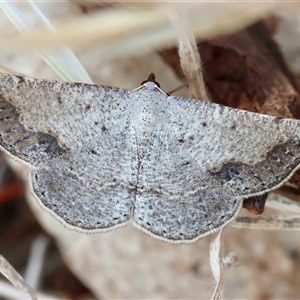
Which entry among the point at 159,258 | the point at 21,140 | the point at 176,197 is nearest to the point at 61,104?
the point at 21,140

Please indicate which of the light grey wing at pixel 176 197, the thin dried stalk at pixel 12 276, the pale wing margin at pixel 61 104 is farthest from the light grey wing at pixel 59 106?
the thin dried stalk at pixel 12 276

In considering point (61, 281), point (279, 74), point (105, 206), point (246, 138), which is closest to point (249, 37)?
point (279, 74)

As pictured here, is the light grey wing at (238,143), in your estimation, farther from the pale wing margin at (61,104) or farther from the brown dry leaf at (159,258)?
the brown dry leaf at (159,258)

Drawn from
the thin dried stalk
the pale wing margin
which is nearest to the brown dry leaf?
the pale wing margin

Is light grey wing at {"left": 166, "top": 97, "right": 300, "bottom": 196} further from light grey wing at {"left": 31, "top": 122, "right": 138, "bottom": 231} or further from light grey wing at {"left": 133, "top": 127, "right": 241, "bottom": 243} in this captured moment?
light grey wing at {"left": 31, "top": 122, "right": 138, "bottom": 231}

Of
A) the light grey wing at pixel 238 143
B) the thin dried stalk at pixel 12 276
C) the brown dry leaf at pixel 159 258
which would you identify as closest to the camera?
the light grey wing at pixel 238 143

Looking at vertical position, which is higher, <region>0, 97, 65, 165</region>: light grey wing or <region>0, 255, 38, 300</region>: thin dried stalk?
<region>0, 97, 65, 165</region>: light grey wing
